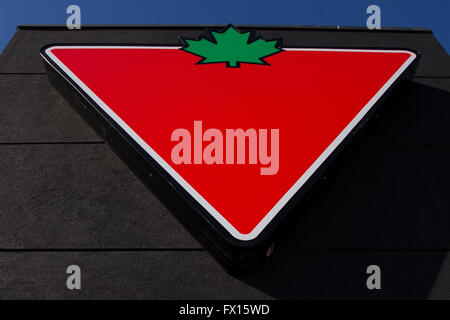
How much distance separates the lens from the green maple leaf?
4211 millimetres

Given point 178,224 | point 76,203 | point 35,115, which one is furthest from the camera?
point 35,115

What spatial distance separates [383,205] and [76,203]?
2962mm

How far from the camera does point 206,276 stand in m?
3.09

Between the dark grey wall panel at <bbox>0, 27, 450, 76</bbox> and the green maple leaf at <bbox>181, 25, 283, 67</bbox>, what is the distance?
769 mm

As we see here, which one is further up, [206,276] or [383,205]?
[383,205]

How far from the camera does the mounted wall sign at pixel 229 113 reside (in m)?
3.09

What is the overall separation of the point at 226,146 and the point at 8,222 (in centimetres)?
215

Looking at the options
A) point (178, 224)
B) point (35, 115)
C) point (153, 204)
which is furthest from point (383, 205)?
point (35, 115)

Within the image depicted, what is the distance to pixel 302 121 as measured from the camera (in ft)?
11.9

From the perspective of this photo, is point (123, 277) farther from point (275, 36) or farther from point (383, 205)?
point (275, 36)

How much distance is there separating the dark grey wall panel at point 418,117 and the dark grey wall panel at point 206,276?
52.8 inches
